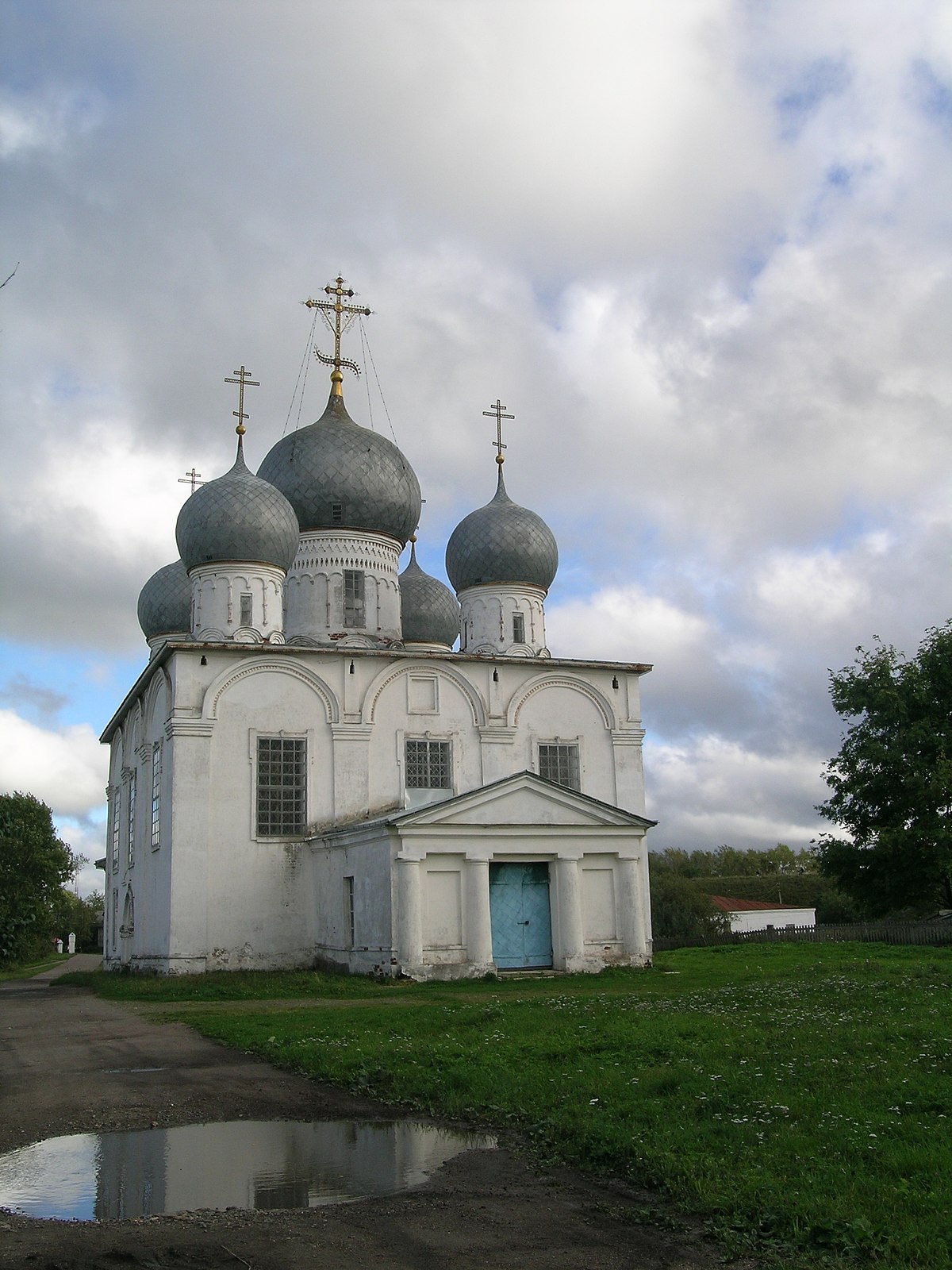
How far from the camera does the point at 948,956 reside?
2022 centimetres

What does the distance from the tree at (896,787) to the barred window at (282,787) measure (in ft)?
49.8

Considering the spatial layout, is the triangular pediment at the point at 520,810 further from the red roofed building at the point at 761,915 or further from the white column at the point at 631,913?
the red roofed building at the point at 761,915

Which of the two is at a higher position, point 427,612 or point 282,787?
point 427,612

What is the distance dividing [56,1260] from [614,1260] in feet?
7.77

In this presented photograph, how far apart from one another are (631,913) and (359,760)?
6.31 m

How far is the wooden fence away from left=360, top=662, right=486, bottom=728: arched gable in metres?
7.63

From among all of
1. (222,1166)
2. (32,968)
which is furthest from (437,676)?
(32,968)

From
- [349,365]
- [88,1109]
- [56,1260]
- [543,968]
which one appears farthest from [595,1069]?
[349,365]

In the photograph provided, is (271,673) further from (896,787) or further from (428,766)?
(896,787)

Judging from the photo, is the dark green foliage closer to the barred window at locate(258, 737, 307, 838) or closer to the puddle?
the barred window at locate(258, 737, 307, 838)

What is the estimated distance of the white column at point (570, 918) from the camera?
2156 cm

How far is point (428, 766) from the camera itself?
990 inches

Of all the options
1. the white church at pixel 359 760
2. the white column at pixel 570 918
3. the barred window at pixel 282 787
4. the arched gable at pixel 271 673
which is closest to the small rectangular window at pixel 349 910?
the white church at pixel 359 760

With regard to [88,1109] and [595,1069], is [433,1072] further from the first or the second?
[88,1109]
